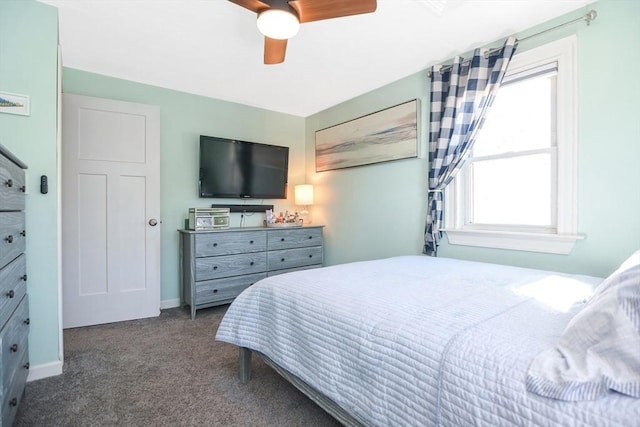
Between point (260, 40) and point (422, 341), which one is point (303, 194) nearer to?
point (260, 40)

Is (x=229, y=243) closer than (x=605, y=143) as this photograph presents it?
No

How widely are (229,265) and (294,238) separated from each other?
822 millimetres

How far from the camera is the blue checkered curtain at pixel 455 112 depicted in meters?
2.43

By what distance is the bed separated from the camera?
2.60 ft

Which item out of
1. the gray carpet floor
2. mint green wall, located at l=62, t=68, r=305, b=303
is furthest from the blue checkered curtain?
mint green wall, located at l=62, t=68, r=305, b=303

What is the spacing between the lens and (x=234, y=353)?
2297 millimetres

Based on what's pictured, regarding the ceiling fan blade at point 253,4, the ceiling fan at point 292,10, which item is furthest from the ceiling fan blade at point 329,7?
the ceiling fan blade at point 253,4

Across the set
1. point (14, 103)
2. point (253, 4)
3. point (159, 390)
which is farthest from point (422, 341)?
point (14, 103)

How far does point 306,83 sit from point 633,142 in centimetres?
261

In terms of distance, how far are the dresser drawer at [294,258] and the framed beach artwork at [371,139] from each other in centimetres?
105

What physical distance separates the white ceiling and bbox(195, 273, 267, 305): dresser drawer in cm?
202

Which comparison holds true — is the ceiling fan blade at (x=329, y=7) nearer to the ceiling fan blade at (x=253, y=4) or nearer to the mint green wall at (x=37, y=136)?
the ceiling fan blade at (x=253, y=4)

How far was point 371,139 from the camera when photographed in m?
3.43

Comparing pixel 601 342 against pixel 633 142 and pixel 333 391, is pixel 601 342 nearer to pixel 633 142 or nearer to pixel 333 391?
pixel 333 391
